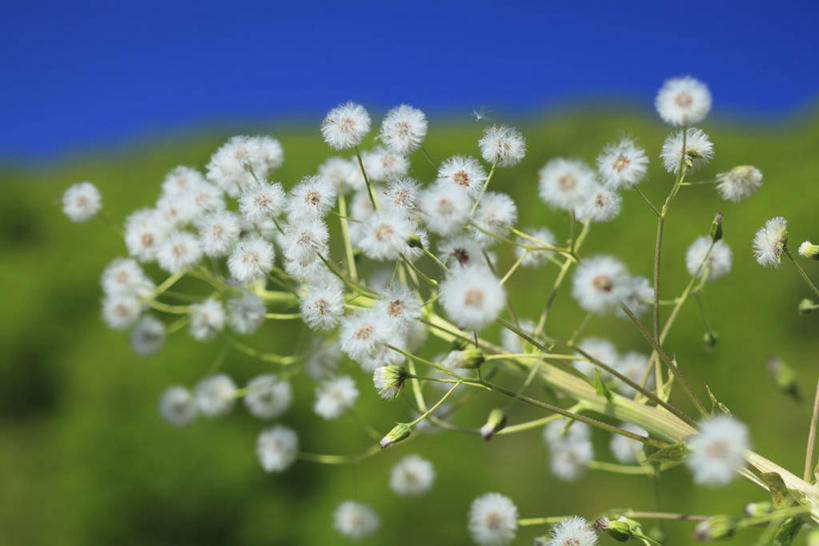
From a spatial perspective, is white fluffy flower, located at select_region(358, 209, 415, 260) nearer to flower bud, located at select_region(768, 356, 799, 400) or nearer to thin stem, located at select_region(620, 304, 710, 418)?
thin stem, located at select_region(620, 304, 710, 418)

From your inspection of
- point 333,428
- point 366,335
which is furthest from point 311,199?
point 333,428

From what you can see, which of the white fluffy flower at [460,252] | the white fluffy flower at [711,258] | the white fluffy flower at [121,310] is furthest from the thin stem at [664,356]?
the white fluffy flower at [121,310]

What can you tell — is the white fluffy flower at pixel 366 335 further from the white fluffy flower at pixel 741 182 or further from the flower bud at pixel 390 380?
the white fluffy flower at pixel 741 182

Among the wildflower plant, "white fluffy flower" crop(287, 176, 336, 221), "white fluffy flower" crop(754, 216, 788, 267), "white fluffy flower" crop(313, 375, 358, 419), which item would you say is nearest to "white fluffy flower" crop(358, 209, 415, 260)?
the wildflower plant

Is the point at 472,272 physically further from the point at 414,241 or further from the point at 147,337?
the point at 147,337

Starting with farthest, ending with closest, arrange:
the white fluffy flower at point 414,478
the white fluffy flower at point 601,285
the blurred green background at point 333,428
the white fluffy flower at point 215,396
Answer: the blurred green background at point 333,428 < the white fluffy flower at point 414,478 < the white fluffy flower at point 215,396 < the white fluffy flower at point 601,285

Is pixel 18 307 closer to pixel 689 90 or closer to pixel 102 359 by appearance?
pixel 102 359
